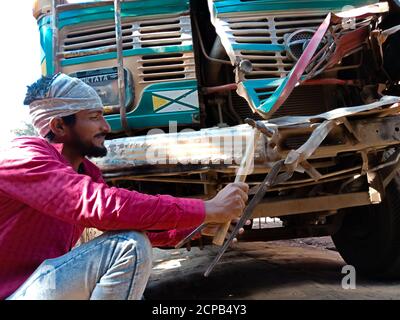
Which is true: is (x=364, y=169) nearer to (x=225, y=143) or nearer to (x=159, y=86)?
(x=225, y=143)

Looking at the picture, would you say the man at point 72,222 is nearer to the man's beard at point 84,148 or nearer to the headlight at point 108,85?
the man's beard at point 84,148

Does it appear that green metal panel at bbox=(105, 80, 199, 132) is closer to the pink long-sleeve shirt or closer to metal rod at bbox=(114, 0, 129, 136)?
metal rod at bbox=(114, 0, 129, 136)

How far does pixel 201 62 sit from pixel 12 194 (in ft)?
7.81

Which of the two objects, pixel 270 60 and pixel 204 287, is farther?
pixel 204 287

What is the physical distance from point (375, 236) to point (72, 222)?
3228 mm

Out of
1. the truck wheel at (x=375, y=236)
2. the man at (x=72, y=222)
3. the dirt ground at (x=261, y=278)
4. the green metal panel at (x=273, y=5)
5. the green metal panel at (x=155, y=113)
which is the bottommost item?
the dirt ground at (x=261, y=278)

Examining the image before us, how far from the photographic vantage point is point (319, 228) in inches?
172

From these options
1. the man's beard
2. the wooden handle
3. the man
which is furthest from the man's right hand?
the man's beard

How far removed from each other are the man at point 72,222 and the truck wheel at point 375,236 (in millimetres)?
2528

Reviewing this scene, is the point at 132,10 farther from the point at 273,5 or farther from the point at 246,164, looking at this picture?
the point at 246,164

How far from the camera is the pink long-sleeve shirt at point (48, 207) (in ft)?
6.08

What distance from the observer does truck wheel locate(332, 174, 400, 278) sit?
4.20 metres

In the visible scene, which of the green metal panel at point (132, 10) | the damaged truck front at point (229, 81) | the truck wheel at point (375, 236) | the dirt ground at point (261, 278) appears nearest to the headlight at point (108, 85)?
the damaged truck front at point (229, 81)
